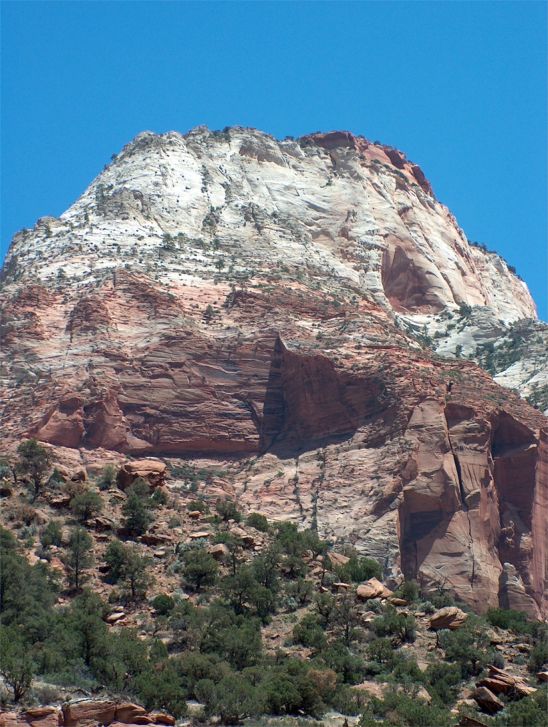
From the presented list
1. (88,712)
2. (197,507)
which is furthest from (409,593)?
(88,712)

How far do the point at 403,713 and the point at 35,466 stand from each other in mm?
21033

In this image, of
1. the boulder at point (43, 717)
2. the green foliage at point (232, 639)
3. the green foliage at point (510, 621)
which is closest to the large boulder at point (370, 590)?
the green foliage at point (510, 621)

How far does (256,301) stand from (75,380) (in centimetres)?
1222

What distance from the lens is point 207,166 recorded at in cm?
A: 11025

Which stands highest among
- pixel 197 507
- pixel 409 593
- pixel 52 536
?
pixel 197 507

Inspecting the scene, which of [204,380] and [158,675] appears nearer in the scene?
[158,675]

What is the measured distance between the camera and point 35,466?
54.9 m

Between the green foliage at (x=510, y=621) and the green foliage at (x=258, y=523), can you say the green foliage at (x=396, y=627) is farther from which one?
the green foliage at (x=258, y=523)

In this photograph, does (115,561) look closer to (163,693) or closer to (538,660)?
(163,693)

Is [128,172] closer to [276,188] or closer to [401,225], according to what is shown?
[276,188]

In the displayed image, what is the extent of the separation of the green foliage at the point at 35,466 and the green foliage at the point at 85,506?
69.5 inches

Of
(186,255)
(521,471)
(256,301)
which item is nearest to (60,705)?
(521,471)

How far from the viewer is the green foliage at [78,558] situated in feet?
156

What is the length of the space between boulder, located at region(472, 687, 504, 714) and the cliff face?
82.0ft
